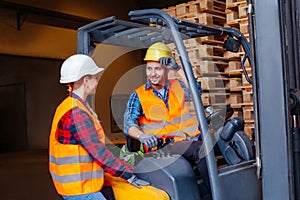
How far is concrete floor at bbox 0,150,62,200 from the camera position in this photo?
6168 mm

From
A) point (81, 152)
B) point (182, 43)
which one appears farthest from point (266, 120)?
point (81, 152)

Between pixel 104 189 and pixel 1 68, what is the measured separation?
15.4 metres

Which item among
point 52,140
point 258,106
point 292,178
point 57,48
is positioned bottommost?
point 292,178

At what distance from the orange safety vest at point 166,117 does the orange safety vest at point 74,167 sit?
660 mm

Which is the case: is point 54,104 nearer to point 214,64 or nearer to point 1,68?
point 1,68

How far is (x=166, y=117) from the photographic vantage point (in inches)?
118

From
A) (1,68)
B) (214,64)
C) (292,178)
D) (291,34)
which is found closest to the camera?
(292,178)

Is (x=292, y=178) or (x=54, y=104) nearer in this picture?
(x=292, y=178)

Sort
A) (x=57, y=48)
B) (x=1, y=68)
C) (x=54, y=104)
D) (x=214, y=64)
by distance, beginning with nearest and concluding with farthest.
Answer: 1. (x=214, y=64)
2. (x=57, y=48)
3. (x=54, y=104)
4. (x=1, y=68)

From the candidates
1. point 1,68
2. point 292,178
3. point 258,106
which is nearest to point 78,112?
point 258,106

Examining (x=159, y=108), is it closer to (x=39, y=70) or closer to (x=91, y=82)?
(x=91, y=82)

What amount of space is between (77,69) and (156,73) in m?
0.79

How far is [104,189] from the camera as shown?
Answer: 2566mm

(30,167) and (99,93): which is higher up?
(99,93)
